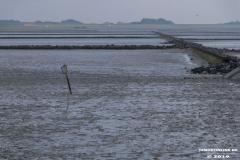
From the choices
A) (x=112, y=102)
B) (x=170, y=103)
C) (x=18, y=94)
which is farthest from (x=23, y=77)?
(x=170, y=103)

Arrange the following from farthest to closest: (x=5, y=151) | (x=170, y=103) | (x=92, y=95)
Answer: (x=92, y=95), (x=170, y=103), (x=5, y=151)

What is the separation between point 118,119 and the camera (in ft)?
45.5

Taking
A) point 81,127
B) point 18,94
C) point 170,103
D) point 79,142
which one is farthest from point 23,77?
point 79,142

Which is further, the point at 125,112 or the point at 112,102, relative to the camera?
the point at 112,102

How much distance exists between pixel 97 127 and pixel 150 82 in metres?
11.8

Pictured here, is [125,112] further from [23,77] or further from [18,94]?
[23,77]

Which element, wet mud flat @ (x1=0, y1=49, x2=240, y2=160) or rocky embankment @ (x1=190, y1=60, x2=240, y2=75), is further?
rocky embankment @ (x1=190, y1=60, x2=240, y2=75)

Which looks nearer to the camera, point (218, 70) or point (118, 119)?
point (118, 119)

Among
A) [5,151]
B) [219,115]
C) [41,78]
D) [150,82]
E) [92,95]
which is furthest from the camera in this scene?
[41,78]

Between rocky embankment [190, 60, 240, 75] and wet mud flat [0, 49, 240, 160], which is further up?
rocky embankment [190, 60, 240, 75]

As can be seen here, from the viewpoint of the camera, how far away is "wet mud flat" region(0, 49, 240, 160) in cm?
1027

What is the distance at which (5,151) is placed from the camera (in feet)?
33.1

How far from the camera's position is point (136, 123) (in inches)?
519

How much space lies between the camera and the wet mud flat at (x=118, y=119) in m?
10.3
